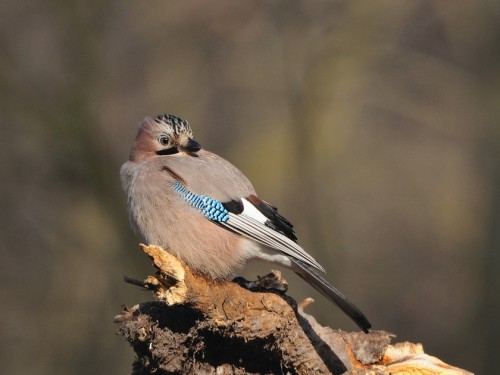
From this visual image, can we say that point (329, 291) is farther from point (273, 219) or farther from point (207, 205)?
point (207, 205)

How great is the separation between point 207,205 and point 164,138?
945 mm

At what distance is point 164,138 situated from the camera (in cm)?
793

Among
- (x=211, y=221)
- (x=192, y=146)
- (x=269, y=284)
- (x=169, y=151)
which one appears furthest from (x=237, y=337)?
(x=169, y=151)

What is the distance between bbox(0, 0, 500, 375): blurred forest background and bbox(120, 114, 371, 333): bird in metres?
3.89

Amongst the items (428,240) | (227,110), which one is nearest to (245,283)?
(227,110)

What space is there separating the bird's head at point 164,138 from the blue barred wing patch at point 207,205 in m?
0.58

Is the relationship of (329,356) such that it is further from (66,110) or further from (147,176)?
(66,110)

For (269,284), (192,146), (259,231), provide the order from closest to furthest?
1. (269,284)
2. (259,231)
3. (192,146)

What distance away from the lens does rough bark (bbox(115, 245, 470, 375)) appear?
5.87 metres

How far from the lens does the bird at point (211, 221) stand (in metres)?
7.07

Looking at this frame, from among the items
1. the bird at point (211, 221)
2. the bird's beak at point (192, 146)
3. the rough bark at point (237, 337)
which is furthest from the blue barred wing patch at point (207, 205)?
the rough bark at point (237, 337)

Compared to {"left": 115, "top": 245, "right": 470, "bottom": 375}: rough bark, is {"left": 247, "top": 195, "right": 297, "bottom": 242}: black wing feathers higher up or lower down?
higher up

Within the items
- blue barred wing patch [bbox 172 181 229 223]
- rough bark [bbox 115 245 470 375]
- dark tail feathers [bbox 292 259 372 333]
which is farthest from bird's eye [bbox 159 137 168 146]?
rough bark [bbox 115 245 470 375]

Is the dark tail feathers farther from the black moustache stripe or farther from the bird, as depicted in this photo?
the black moustache stripe
